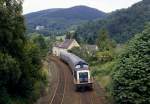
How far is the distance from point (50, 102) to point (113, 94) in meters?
14.3

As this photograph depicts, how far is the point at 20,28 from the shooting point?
36.1 metres

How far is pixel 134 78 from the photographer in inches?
1261

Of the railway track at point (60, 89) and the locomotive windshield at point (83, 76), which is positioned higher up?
the locomotive windshield at point (83, 76)

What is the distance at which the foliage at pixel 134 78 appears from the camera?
31.4m

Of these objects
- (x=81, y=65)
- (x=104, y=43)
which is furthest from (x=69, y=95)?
(x=104, y=43)

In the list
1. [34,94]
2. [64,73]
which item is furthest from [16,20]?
[64,73]

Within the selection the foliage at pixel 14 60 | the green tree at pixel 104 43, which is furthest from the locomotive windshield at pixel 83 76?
the green tree at pixel 104 43

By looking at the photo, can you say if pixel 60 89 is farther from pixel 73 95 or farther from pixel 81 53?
pixel 81 53

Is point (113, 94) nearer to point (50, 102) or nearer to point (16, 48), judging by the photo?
point (16, 48)

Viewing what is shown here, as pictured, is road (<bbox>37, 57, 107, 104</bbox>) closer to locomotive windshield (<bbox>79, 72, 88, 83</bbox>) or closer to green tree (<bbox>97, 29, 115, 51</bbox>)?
locomotive windshield (<bbox>79, 72, 88, 83</bbox>)

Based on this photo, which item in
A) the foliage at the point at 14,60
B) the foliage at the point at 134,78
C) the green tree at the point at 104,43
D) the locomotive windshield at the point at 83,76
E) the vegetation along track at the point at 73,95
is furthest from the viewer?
the green tree at the point at 104,43

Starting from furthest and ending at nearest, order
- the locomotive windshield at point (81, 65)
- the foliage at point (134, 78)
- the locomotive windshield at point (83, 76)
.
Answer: the locomotive windshield at point (81, 65) < the locomotive windshield at point (83, 76) < the foliage at point (134, 78)

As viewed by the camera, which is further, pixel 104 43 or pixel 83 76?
pixel 104 43

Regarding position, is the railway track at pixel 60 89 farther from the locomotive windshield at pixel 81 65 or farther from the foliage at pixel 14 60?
the foliage at pixel 14 60
